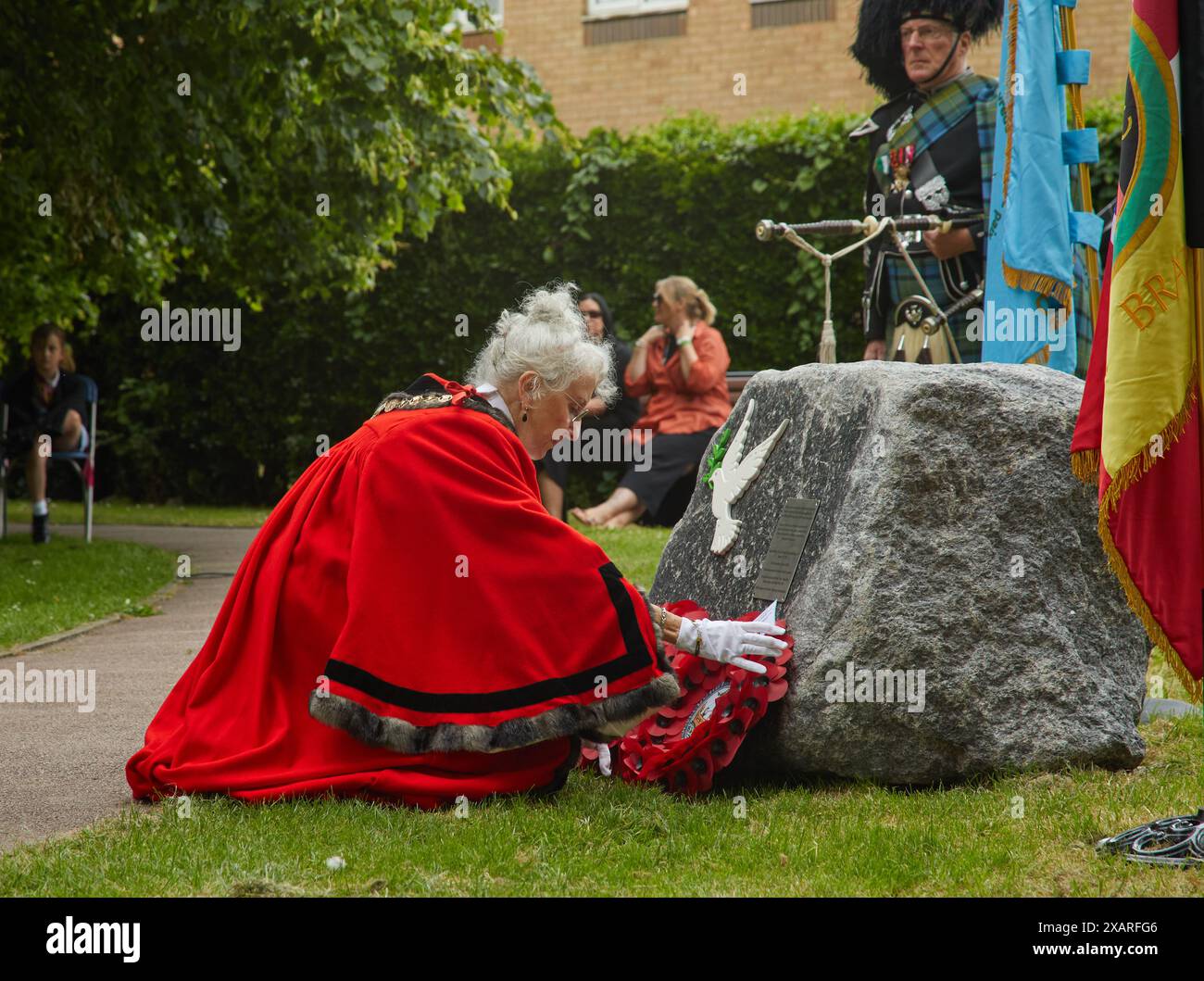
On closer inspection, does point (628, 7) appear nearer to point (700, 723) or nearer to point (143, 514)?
point (143, 514)

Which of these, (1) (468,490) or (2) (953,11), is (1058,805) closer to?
(1) (468,490)

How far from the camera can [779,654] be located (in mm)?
4180

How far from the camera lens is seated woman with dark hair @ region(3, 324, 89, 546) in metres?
10.6

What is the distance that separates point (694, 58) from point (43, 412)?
9.88m

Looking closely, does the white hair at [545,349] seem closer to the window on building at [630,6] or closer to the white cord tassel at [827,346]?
the white cord tassel at [827,346]

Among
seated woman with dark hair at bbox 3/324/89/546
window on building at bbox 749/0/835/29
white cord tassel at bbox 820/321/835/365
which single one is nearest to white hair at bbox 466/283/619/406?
white cord tassel at bbox 820/321/835/365

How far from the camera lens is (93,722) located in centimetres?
526

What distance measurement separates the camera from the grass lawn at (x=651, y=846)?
130 inches

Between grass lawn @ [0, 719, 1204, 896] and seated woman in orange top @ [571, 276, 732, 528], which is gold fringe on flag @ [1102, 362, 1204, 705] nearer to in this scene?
grass lawn @ [0, 719, 1204, 896]

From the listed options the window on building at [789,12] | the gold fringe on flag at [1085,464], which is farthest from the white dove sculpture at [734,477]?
the window on building at [789,12]

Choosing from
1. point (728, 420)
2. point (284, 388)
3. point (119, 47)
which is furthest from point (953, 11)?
point (284, 388)

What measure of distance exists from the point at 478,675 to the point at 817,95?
14.4 metres

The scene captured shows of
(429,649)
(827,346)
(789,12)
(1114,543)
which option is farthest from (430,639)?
(789,12)

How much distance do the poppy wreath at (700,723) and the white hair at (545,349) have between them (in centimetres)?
84
